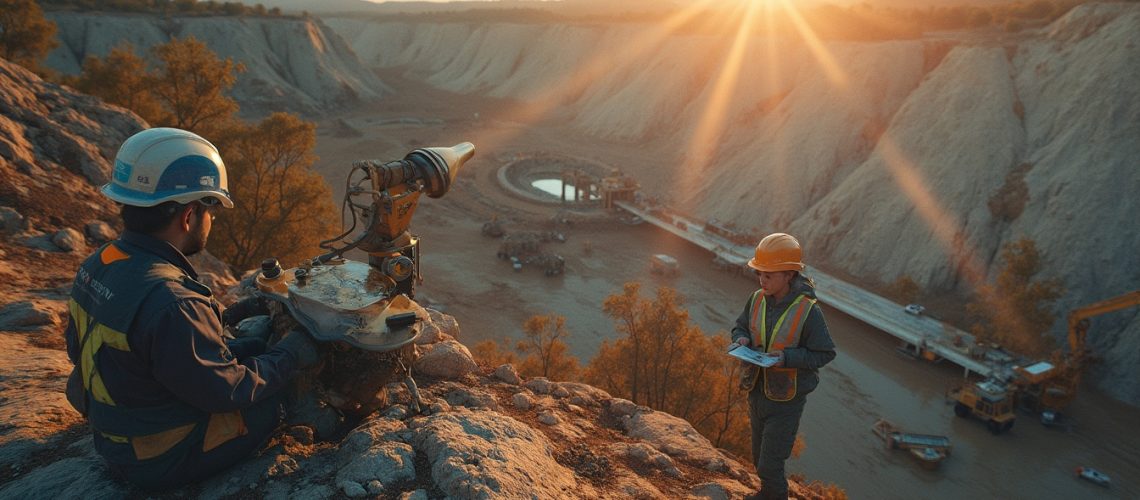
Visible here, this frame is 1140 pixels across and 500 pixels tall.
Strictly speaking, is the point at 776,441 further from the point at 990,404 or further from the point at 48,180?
the point at 990,404

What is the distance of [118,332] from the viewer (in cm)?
298

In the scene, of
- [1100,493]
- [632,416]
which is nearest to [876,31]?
[1100,493]

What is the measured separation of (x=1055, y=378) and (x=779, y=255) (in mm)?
18506

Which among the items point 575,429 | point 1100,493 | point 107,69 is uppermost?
point 107,69

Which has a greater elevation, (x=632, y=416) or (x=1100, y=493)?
(x=632, y=416)

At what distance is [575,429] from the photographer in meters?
5.59

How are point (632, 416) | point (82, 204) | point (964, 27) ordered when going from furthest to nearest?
point (964, 27) < point (82, 204) < point (632, 416)

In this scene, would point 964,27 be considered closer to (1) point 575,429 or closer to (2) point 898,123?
(2) point 898,123

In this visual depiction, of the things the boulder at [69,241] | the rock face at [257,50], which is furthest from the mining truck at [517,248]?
the rock face at [257,50]

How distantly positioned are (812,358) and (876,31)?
44410 millimetres

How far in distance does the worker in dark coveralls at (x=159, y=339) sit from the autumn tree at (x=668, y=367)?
9730mm

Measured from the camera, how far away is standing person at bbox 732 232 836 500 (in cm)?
489

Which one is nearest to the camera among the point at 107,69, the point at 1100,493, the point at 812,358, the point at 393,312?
the point at 393,312

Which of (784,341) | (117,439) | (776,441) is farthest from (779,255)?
(117,439)
